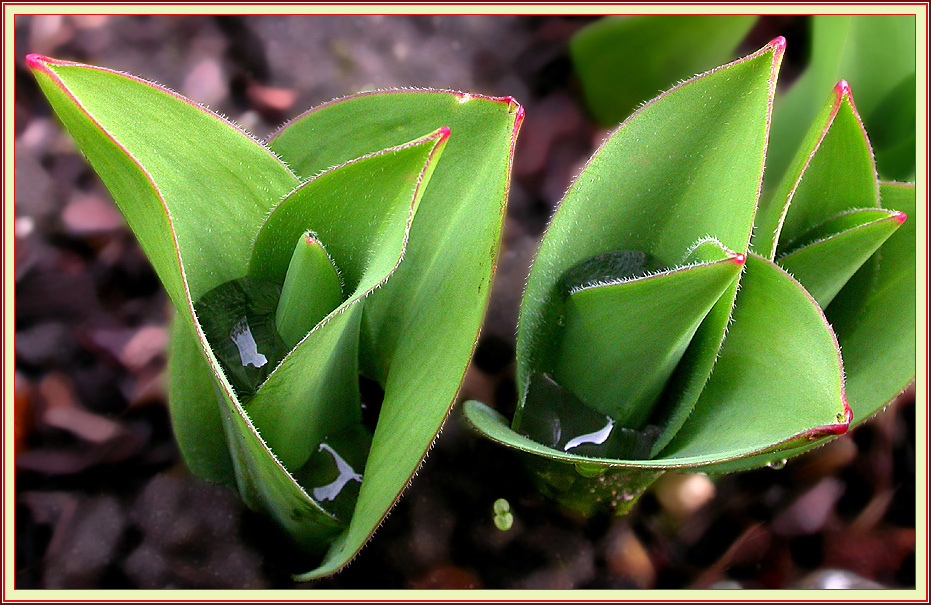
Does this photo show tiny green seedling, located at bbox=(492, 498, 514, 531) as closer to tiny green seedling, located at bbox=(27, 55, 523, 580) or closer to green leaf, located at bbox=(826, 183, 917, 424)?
tiny green seedling, located at bbox=(27, 55, 523, 580)

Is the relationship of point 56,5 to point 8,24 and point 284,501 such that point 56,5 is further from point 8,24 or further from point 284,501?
point 284,501

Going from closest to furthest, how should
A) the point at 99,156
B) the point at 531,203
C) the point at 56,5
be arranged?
1. the point at 99,156
2. the point at 56,5
3. the point at 531,203

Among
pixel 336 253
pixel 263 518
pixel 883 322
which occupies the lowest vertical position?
pixel 263 518

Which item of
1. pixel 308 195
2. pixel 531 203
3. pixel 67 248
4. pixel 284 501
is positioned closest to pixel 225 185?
pixel 308 195

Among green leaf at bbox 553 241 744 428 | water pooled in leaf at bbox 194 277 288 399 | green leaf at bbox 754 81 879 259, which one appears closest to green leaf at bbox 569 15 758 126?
green leaf at bbox 754 81 879 259

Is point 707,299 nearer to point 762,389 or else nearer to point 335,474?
point 762,389

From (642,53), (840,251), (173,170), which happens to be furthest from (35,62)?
(642,53)

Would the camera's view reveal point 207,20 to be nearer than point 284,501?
No
